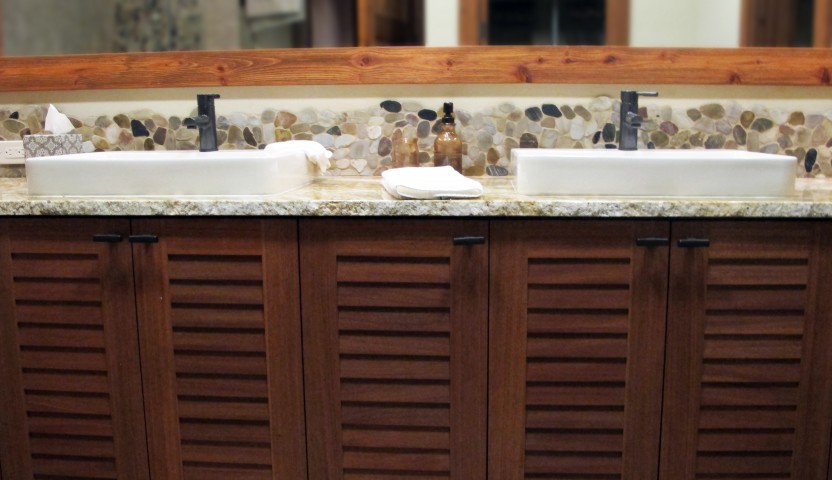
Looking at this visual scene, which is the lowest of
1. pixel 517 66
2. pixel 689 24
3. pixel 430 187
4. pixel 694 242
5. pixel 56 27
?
pixel 694 242

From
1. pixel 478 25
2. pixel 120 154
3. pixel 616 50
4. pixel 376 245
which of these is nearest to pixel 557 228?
pixel 376 245

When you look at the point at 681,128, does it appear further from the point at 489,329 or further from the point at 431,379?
the point at 431,379

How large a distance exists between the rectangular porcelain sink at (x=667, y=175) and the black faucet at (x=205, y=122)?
84 centimetres

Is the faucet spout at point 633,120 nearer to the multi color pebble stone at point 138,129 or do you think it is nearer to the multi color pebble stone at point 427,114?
the multi color pebble stone at point 427,114

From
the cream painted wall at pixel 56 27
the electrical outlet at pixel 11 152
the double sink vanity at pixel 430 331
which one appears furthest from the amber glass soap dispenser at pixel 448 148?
the cream painted wall at pixel 56 27

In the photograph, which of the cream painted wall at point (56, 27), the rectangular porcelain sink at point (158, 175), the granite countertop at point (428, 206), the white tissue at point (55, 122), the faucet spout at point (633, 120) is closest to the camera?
the granite countertop at point (428, 206)

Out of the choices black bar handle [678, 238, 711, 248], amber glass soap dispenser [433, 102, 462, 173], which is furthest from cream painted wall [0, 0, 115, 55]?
black bar handle [678, 238, 711, 248]

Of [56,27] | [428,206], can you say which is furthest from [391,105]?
[56,27]

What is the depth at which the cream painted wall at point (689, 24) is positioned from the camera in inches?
75.1

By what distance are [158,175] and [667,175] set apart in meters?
1.14

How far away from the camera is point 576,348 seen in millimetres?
1362

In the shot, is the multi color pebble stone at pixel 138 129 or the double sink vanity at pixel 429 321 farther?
the multi color pebble stone at pixel 138 129

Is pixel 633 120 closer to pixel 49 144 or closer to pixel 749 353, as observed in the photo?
pixel 749 353

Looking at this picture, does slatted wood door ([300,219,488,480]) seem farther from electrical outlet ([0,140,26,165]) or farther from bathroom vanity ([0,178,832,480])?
electrical outlet ([0,140,26,165])
